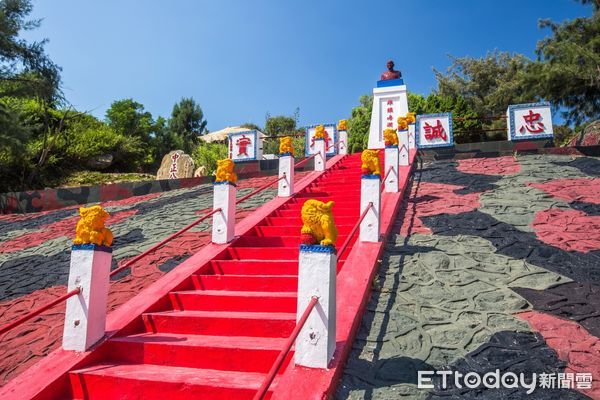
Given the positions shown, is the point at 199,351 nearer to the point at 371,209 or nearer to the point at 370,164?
the point at 371,209

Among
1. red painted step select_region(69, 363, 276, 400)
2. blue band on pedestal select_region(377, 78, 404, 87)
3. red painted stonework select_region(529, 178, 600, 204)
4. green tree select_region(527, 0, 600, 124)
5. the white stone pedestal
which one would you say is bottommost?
red painted step select_region(69, 363, 276, 400)

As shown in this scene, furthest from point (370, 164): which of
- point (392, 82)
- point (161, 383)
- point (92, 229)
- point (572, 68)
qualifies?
point (572, 68)

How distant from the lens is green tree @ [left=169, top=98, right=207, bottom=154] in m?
37.8

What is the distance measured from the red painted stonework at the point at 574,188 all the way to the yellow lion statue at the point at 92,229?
7.26 metres

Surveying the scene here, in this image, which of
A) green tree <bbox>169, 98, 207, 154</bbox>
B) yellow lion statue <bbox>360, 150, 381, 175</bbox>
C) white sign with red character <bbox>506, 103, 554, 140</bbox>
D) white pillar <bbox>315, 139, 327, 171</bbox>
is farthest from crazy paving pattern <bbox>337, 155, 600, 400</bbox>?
green tree <bbox>169, 98, 207, 154</bbox>

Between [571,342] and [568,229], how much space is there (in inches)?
115

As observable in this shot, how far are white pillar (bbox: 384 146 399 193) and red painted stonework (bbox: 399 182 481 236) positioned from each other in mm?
366

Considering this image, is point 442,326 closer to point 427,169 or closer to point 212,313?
point 212,313

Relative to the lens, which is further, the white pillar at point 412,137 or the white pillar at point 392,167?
the white pillar at point 412,137

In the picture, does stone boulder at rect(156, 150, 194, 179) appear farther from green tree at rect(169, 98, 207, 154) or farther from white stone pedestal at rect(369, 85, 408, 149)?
green tree at rect(169, 98, 207, 154)

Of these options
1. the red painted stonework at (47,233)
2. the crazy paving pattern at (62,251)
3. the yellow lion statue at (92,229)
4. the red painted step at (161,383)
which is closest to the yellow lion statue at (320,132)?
the crazy paving pattern at (62,251)

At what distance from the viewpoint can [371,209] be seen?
18.7ft

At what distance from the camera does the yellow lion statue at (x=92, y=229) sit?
3996 mm

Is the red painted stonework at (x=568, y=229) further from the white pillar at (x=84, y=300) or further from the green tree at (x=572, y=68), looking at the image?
the green tree at (x=572, y=68)
